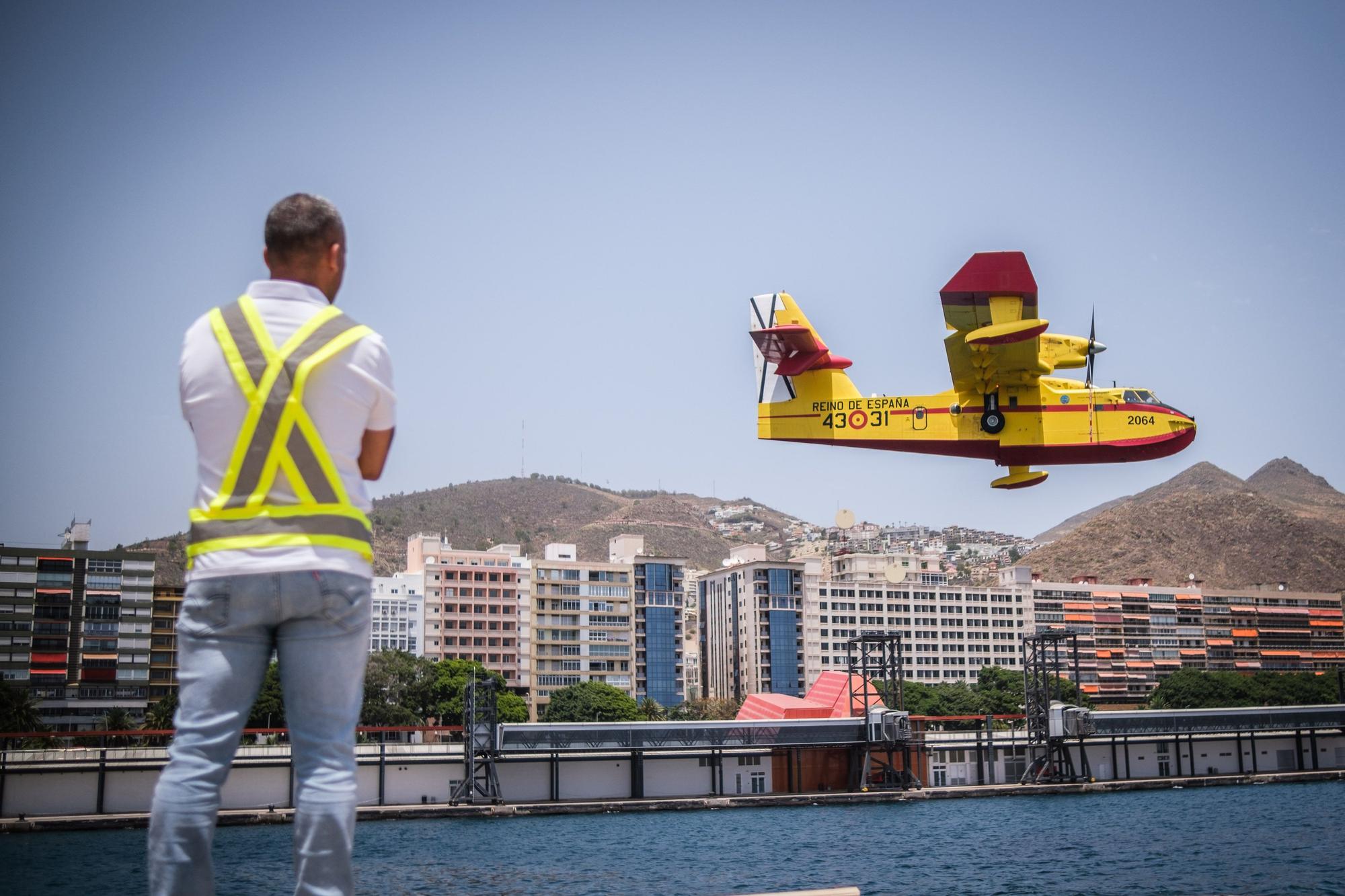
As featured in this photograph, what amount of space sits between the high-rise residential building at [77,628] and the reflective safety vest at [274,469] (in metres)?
102

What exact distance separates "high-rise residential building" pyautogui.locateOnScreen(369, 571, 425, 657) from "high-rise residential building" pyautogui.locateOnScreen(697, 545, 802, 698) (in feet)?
116

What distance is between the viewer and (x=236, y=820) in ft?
156

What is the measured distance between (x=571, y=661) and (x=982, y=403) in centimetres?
9919

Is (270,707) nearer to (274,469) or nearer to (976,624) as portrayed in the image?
(274,469)

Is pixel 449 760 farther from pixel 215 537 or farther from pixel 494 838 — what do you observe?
pixel 215 537

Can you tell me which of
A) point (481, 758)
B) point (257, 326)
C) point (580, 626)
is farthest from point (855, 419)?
point (580, 626)

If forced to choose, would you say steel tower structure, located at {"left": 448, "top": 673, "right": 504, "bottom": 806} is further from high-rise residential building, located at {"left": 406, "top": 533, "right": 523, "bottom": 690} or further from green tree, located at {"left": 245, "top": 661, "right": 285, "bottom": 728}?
high-rise residential building, located at {"left": 406, "top": 533, "right": 523, "bottom": 690}

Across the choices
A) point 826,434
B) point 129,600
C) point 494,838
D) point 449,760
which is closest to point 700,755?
point 449,760

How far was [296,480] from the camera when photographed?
3.10 metres

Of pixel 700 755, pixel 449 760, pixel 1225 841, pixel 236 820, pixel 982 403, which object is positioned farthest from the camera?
pixel 700 755

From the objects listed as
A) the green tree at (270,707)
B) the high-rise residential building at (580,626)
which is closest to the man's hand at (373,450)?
the green tree at (270,707)

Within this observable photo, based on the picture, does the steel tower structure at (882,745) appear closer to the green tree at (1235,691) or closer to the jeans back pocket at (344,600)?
the green tree at (1235,691)

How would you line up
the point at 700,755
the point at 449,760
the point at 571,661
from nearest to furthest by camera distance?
the point at 449,760 < the point at 700,755 < the point at 571,661

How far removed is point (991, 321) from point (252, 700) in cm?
1810
